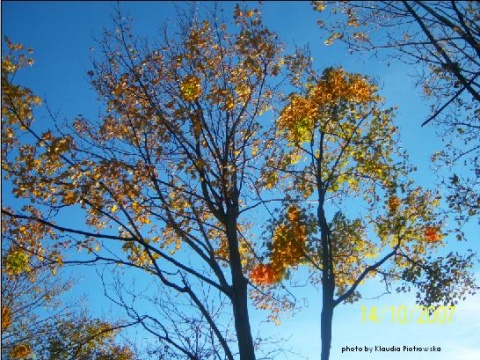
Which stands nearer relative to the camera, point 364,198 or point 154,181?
point 154,181

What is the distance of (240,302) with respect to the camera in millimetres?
9617

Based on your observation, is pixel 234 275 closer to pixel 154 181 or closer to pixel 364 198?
pixel 154 181

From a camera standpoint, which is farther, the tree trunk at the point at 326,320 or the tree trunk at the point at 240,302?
the tree trunk at the point at 240,302

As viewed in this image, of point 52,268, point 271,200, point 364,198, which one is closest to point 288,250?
point 271,200

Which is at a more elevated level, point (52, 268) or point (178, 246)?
point (178, 246)

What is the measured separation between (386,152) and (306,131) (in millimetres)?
2149

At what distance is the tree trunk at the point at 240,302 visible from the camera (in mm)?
9109

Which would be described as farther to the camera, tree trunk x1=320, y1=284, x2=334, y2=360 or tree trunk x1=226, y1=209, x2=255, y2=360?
tree trunk x1=226, y1=209, x2=255, y2=360

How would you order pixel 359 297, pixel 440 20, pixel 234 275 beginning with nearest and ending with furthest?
pixel 440 20
pixel 234 275
pixel 359 297

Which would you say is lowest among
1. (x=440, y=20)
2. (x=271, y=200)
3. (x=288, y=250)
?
(x=288, y=250)

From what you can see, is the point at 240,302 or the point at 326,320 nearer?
the point at 326,320

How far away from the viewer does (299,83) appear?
11.7m

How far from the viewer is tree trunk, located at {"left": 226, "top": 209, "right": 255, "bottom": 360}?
9109mm

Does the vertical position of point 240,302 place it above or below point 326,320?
above
